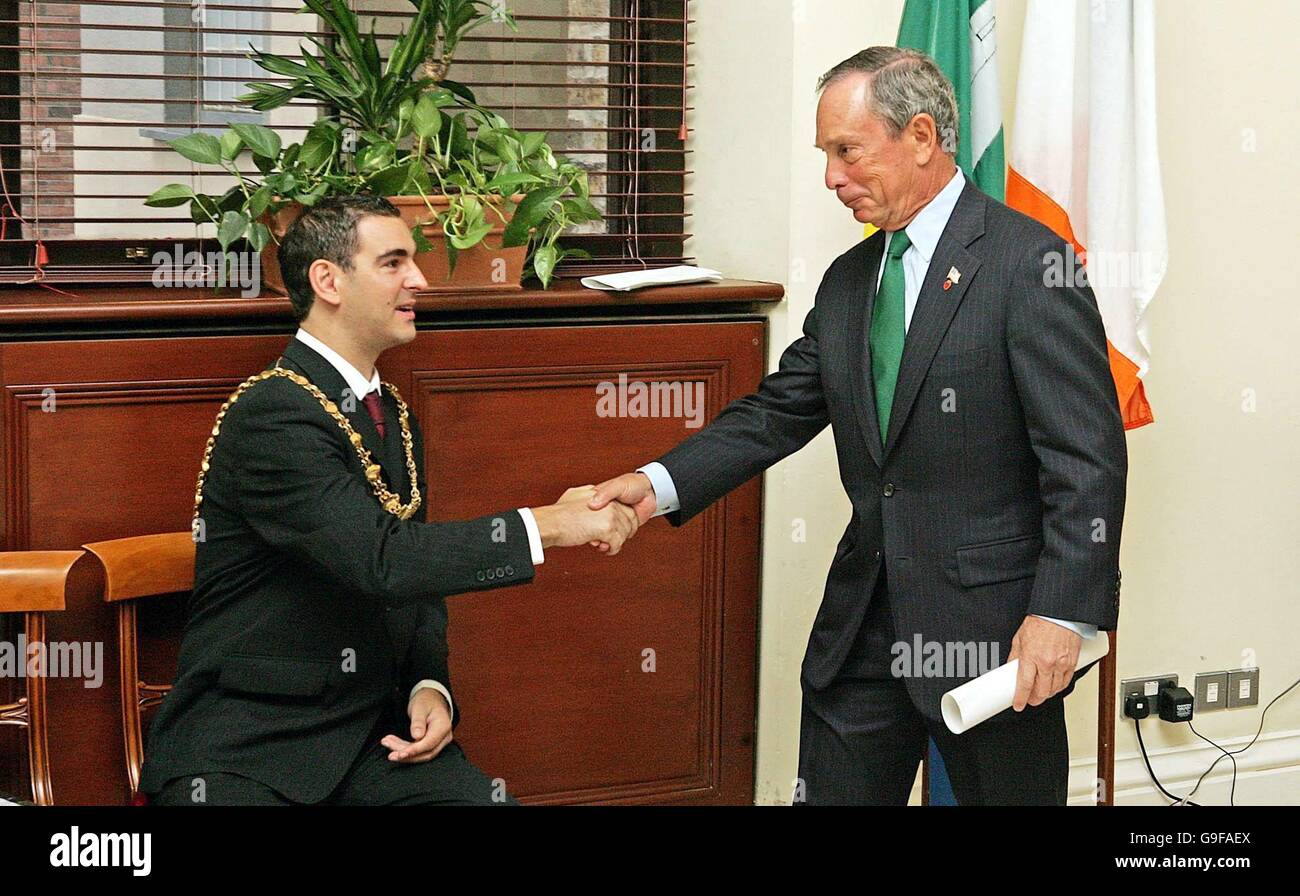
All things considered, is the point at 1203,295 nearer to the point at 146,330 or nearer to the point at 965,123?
the point at 965,123

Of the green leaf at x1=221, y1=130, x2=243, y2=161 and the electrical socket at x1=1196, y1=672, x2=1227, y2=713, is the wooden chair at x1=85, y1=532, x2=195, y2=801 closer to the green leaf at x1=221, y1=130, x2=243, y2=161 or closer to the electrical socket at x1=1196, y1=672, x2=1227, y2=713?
the green leaf at x1=221, y1=130, x2=243, y2=161

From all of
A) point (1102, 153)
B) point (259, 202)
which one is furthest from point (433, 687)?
point (1102, 153)

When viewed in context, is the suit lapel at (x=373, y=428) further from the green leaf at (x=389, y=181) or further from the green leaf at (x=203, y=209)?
the green leaf at (x=203, y=209)

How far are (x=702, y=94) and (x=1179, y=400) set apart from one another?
1.31 m

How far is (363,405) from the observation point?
242cm

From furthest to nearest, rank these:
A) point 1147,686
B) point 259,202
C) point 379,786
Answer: point 1147,686
point 259,202
point 379,786

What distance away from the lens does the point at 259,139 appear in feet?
9.25

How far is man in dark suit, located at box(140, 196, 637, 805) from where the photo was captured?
7.32 ft

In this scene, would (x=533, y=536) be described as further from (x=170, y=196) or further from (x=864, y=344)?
(x=170, y=196)

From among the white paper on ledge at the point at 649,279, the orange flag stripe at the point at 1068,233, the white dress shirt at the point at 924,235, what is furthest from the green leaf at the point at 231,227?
the orange flag stripe at the point at 1068,233

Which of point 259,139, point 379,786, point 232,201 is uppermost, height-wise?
point 259,139

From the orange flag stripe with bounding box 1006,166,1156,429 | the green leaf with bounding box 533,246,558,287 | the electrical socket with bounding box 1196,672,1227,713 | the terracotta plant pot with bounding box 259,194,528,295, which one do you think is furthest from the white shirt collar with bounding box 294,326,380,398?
the electrical socket with bounding box 1196,672,1227,713

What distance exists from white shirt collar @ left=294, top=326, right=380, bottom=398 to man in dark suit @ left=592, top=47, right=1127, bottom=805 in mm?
746

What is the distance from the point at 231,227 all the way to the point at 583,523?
905 millimetres
